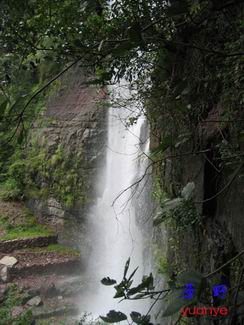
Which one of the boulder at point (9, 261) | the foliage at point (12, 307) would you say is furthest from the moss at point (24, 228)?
the foliage at point (12, 307)

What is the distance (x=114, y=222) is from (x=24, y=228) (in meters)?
2.65

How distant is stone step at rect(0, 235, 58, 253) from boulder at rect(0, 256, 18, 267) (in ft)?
1.56

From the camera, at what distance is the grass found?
412 inches

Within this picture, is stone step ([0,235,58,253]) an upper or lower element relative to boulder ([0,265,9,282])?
upper

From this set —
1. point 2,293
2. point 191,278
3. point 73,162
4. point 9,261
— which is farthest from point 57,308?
point 191,278

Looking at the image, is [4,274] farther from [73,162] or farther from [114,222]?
[73,162]

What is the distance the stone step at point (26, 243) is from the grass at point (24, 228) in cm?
20

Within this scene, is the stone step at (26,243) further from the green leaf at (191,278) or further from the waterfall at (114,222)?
the green leaf at (191,278)

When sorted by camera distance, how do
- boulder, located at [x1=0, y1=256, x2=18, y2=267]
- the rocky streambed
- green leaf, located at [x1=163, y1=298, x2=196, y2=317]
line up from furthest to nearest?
boulder, located at [x1=0, y1=256, x2=18, y2=267]
the rocky streambed
green leaf, located at [x1=163, y1=298, x2=196, y2=317]

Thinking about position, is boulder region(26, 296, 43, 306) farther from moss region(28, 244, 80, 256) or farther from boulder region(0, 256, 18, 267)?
moss region(28, 244, 80, 256)

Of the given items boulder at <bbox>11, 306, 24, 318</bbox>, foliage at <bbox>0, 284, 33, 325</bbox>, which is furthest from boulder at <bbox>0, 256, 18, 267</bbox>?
boulder at <bbox>11, 306, 24, 318</bbox>

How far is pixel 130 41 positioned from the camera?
1301 millimetres

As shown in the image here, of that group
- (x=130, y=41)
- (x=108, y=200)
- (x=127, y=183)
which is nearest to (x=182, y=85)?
(x=130, y=41)

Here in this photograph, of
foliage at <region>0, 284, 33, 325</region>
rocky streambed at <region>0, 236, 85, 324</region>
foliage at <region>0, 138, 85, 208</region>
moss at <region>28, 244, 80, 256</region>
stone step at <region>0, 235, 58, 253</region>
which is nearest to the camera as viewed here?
foliage at <region>0, 284, 33, 325</region>
